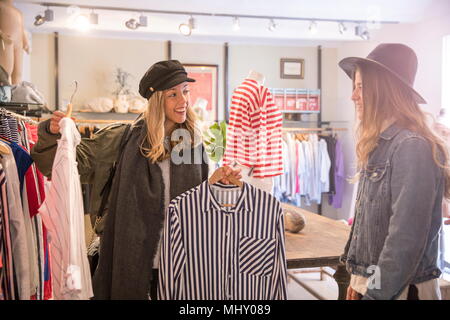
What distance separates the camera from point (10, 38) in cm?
302

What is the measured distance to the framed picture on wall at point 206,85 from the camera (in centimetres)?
551

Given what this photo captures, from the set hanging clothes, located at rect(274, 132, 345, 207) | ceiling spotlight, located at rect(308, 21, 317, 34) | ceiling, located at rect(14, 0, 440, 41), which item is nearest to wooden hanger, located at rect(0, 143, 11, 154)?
ceiling, located at rect(14, 0, 440, 41)

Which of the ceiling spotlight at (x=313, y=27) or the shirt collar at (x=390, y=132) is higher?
the ceiling spotlight at (x=313, y=27)

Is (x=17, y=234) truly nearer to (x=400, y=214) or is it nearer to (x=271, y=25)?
(x=400, y=214)

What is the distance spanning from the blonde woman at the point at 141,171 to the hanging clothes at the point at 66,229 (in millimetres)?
241

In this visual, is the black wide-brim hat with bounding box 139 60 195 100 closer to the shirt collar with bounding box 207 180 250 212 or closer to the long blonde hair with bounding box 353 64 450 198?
the shirt collar with bounding box 207 180 250 212

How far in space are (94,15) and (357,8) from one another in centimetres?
272

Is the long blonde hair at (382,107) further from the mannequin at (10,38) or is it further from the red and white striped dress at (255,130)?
the mannequin at (10,38)

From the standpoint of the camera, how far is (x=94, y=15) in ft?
14.4

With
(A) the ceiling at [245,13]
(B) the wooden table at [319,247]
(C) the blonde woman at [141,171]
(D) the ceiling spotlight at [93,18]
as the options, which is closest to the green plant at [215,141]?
(B) the wooden table at [319,247]

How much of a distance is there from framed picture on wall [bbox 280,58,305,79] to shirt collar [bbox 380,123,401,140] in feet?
14.8

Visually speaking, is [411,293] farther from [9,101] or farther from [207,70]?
[207,70]

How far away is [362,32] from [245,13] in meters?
1.37

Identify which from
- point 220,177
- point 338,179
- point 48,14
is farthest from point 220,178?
point 338,179
